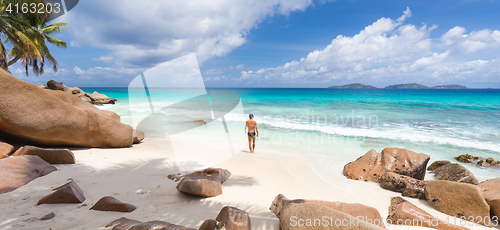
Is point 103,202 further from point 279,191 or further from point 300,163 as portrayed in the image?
point 300,163

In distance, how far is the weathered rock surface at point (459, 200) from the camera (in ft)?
11.8

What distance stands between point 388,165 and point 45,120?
947cm

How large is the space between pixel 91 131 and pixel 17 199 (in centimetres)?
389

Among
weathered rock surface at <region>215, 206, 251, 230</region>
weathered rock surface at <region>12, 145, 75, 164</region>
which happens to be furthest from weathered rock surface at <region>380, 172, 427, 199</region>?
weathered rock surface at <region>12, 145, 75, 164</region>

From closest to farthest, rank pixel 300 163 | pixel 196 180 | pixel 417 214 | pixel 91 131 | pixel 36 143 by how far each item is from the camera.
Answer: pixel 417 214, pixel 196 180, pixel 36 143, pixel 91 131, pixel 300 163

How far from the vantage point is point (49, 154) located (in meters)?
4.60

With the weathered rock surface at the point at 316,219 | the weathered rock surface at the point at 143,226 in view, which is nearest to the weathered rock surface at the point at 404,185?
the weathered rock surface at the point at 316,219

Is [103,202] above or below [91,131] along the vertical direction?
below

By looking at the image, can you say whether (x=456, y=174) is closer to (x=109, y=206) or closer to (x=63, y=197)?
(x=109, y=206)

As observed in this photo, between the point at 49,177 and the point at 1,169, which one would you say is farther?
the point at 49,177

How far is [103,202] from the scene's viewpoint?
2.87m

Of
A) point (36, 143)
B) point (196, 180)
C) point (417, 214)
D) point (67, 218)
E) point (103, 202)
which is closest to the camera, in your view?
point (67, 218)

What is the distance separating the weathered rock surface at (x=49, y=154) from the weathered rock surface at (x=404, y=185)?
7.71 m

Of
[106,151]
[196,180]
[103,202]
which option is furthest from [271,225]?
[106,151]
